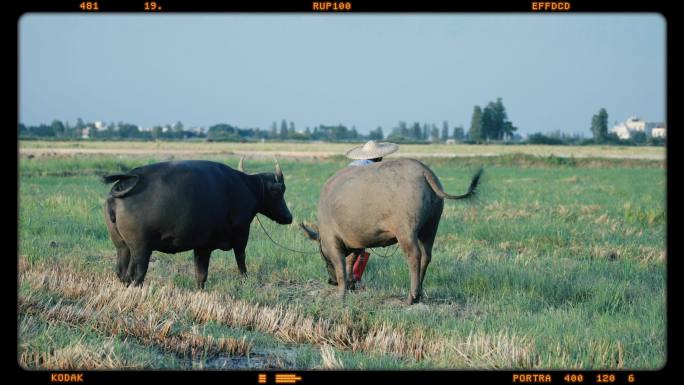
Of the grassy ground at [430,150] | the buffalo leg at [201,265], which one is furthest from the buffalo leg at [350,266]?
the grassy ground at [430,150]

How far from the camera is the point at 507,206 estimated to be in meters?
17.3

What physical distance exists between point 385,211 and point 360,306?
1.03 metres

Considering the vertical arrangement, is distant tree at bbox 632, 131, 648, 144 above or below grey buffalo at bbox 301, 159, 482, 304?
above

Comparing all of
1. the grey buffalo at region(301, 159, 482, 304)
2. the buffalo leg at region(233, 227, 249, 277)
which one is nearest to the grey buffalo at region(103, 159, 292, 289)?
the buffalo leg at region(233, 227, 249, 277)

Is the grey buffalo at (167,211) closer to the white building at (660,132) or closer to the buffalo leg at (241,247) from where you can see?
the buffalo leg at (241,247)

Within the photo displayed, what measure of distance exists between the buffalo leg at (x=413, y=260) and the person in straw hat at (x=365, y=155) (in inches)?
46.1

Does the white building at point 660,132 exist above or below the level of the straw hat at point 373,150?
above

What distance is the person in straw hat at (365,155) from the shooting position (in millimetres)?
8117

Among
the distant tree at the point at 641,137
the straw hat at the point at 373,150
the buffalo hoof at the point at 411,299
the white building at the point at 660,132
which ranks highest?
the distant tree at the point at 641,137

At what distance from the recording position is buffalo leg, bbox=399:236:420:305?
6.74 metres

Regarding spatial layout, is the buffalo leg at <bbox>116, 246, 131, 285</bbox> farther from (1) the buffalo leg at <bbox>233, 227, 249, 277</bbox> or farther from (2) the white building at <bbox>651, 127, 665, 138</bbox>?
(2) the white building at <bbox>651, 127, 665, 138</bbox>

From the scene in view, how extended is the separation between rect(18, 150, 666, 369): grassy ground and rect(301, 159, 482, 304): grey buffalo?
513 mm
